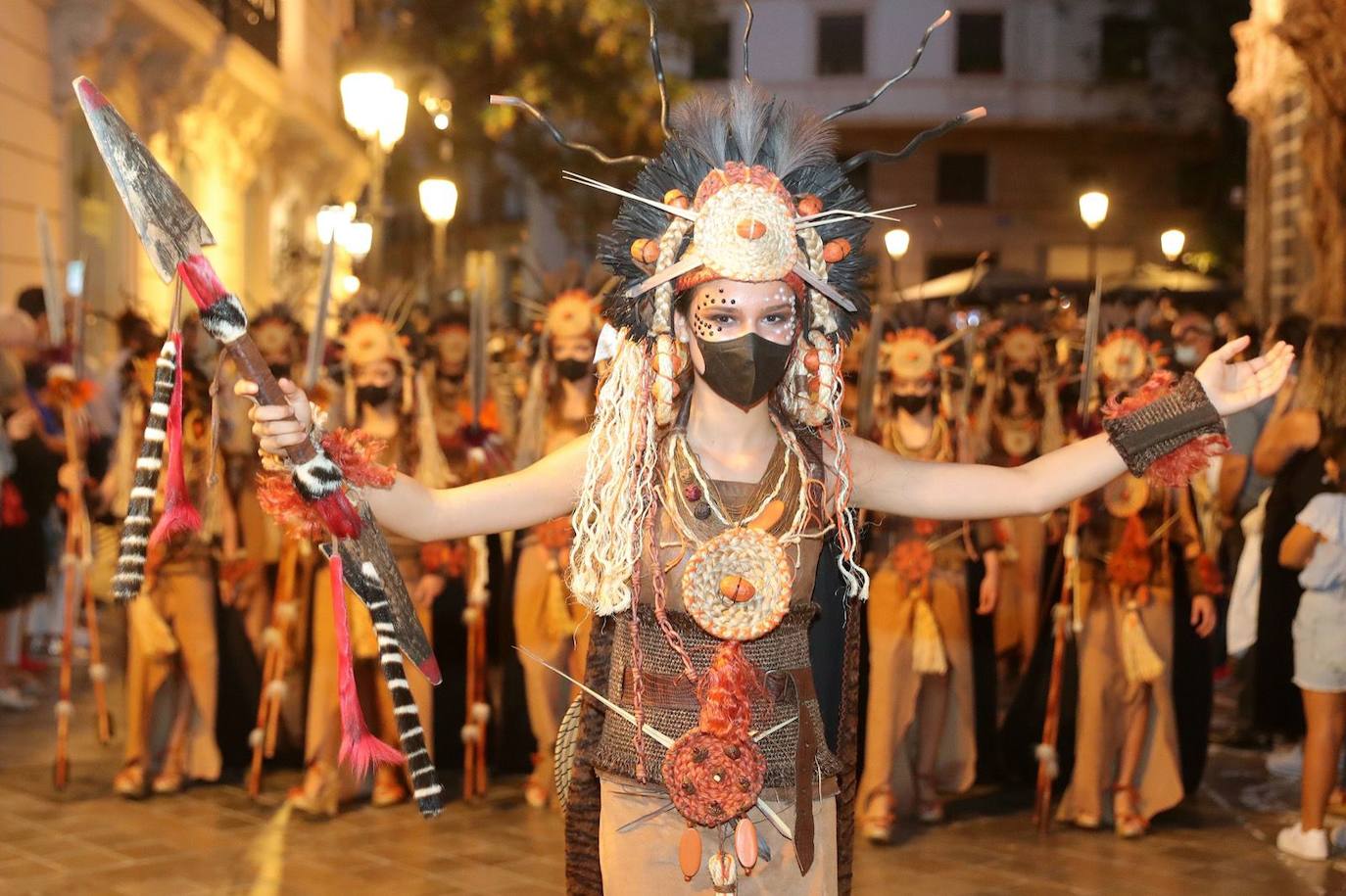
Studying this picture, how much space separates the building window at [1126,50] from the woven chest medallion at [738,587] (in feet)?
116

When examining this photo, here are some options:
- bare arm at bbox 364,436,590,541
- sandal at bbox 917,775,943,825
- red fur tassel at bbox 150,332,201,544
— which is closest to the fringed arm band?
bare arm at bbox 364,436,590,541

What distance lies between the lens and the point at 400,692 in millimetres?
3572

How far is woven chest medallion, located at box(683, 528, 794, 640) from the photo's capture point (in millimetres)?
3668

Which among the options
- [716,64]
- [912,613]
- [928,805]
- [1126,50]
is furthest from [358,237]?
[716,64]

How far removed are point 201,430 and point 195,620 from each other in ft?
2.90

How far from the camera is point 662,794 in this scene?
147 inches

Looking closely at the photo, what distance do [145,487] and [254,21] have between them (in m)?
18.6

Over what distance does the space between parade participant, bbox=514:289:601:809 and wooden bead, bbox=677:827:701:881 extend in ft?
13.5

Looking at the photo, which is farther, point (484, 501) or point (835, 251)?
point (835, 251)

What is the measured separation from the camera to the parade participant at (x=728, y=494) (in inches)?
145

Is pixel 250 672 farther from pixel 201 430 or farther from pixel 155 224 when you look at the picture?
pixel 155 224

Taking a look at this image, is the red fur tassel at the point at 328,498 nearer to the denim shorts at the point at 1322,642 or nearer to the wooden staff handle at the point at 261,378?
the wooden staff handle at the point at 261,378

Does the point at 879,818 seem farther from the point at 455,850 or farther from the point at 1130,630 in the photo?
the point at 455,850

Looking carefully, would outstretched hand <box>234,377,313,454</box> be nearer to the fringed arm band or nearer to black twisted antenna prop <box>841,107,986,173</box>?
black twisted antenna prop <box>841,107,986,173</box>
